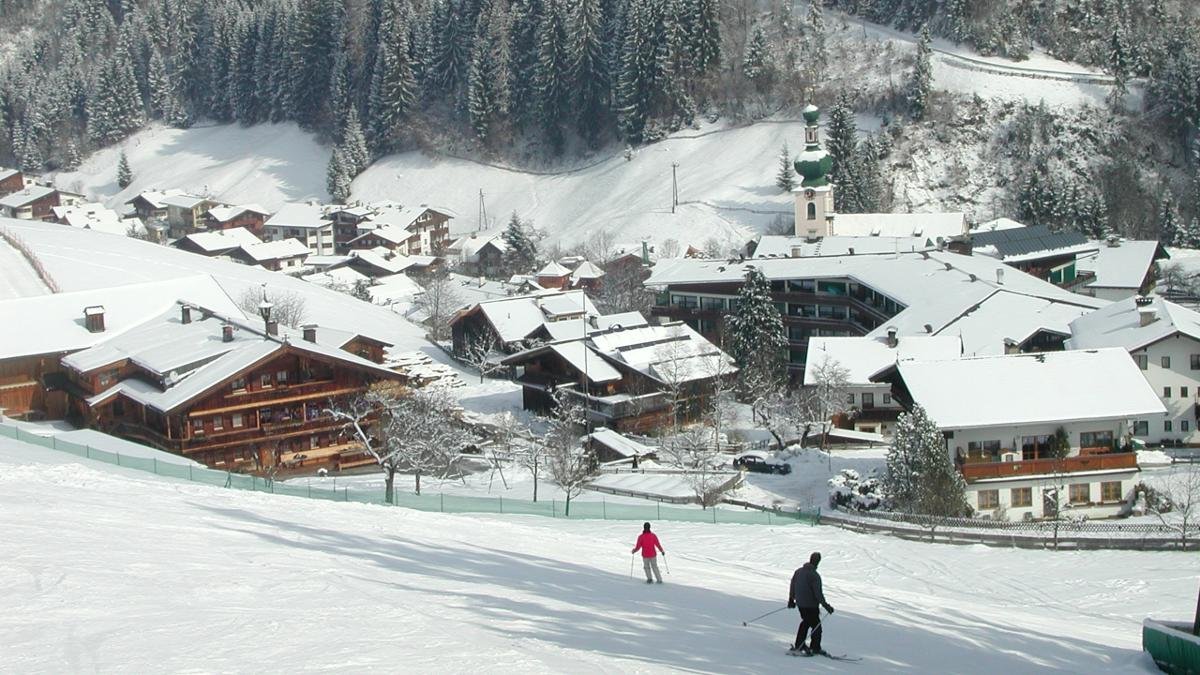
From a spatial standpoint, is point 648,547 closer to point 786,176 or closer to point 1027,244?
point 1027,244

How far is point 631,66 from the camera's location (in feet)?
315

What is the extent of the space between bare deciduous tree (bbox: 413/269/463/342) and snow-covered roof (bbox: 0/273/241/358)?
56.9 ft

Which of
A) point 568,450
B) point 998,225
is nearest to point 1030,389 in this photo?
point 568,450

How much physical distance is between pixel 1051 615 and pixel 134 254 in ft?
190

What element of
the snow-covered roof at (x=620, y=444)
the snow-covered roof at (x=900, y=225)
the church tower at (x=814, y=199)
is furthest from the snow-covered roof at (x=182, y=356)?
the snow-covered roof at (x=900, y=225)

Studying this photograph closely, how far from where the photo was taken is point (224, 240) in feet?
300

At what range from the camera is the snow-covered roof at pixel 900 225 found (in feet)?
229

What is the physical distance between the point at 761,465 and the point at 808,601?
26.2 metres

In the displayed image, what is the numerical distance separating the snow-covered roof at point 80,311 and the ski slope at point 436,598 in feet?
50.9

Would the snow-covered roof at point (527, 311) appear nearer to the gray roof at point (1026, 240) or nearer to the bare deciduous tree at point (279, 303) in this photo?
the bare deciduous tree at point (279, 303)

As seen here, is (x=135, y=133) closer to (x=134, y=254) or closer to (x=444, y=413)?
(x=134, y=254)

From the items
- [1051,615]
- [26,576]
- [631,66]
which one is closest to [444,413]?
[1051,615]

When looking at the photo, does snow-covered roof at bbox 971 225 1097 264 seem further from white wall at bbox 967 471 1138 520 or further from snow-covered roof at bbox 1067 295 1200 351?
white wall at bbox 967 471 1138 520

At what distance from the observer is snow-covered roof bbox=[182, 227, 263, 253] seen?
296 feet
